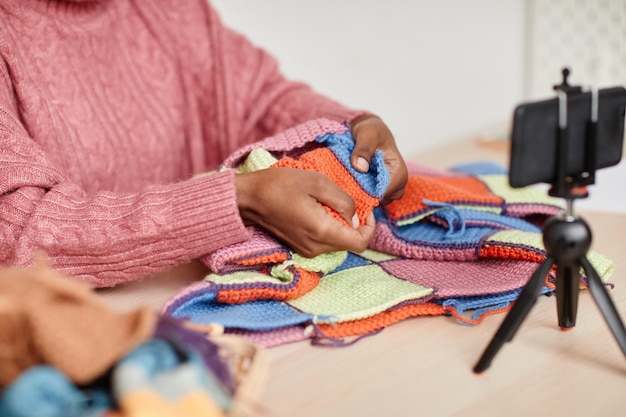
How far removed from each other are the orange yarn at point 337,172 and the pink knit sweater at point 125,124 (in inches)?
3.2

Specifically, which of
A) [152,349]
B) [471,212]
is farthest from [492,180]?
[152,349]

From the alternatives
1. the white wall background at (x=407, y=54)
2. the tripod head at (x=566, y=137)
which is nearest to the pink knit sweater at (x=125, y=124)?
the white wall background at (x=407, y=54)

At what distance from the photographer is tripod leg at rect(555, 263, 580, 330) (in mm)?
683

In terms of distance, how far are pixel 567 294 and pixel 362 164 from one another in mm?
279

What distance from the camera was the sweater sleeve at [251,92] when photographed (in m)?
1.18

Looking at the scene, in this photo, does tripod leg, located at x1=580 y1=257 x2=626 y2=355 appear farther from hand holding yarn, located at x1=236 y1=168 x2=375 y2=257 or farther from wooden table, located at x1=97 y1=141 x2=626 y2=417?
hand holding yarn, located at x1=236 y1=168 x2=375 y2=257

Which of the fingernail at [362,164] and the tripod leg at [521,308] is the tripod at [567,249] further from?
the fingernail at [362,164]

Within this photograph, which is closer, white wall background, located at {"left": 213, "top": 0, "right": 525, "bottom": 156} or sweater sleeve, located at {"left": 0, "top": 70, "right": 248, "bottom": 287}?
sweater sleeve, located at {"left": 0, "top": 70, "right": 248, "bottom": 287}

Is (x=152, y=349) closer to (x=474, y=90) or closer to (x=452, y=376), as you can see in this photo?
(x=452, y=376)

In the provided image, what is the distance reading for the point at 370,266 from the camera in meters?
0.90

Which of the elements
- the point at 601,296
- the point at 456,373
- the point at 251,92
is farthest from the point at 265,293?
the point at 251,92

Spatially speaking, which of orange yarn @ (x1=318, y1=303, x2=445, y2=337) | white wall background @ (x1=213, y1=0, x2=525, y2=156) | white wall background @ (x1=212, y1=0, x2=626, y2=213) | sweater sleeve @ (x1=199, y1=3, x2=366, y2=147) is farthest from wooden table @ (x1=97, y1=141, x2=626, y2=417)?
white wall background @ (x1=213, y1=0, x2=525, y2=156)

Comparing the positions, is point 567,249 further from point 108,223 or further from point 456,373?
point 108,223

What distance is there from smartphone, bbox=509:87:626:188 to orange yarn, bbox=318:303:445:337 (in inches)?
9.1
